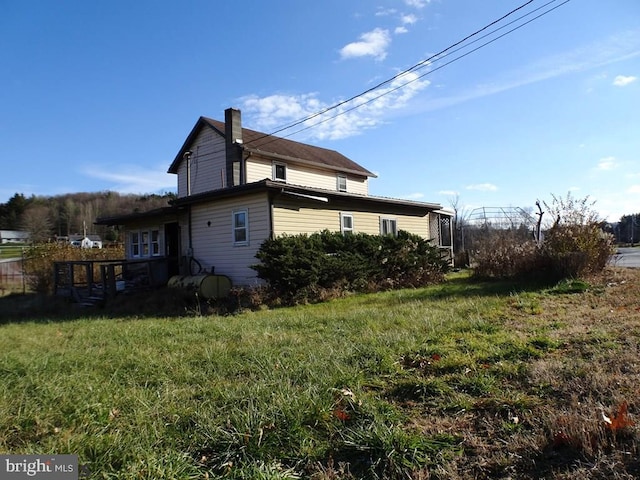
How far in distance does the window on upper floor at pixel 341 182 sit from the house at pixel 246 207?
6 cm

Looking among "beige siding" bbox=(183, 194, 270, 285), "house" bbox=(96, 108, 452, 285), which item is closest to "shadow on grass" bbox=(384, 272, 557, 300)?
"house" bbox=(96, 108, 452, 285)

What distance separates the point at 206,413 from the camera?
344cm

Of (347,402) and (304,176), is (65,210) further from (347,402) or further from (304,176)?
(347,402)

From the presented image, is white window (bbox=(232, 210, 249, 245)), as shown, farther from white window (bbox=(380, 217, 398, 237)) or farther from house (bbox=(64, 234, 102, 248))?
house (bbox=(64, 234, 102, 248))

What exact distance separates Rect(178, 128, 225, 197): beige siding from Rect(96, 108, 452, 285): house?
0.05m

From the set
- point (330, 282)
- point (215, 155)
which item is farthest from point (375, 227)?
point (215, 155)

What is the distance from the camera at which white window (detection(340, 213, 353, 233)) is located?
15.4 m

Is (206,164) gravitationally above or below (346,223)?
above

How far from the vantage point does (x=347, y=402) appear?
3486 mm

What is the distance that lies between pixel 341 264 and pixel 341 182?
1342cm

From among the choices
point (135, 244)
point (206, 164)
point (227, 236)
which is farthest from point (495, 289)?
point (206, 164)

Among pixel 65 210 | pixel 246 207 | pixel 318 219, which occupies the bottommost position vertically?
pixel 318 219

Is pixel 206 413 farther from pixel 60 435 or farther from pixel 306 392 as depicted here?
pixel 60 435

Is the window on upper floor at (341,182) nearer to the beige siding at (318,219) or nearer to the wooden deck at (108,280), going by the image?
the beige siding at (318,219)
